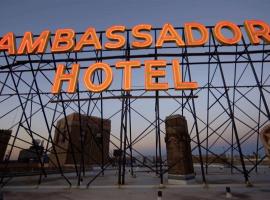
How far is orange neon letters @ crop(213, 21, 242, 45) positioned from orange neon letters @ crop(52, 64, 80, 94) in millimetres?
9496

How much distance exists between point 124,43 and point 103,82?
3336mm

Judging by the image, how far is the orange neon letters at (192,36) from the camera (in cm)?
1346

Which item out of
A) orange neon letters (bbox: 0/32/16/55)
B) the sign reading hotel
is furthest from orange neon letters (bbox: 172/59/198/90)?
orange neon letters (bbox: 0/32/16/55)

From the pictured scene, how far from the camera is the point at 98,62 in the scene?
13820 mm

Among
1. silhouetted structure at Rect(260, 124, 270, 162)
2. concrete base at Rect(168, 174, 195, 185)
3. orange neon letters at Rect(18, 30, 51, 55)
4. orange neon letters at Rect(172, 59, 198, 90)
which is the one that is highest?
orange neon letters at Rect(18, 30, 51, 55)

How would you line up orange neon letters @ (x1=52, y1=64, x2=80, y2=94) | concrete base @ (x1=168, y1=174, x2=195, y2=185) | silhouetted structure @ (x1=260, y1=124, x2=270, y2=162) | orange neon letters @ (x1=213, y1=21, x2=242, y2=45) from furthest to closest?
orange neon letters @ (x1=213, y1=21, x2=242, y2=45)
orange neon letters @ (x1=52, y1=64, x2=80, y2=94)
concrete base @ (x1=168, y1=174, x2=195, y2=185)
silhouetted structure @ (x1=260, y1=124, x2=270, y2=162)

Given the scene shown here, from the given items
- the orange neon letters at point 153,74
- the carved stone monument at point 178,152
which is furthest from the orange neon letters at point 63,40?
the carved stone monument at point 178,152

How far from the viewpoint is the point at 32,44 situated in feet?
45.9

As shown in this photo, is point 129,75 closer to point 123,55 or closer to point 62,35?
point 123,55

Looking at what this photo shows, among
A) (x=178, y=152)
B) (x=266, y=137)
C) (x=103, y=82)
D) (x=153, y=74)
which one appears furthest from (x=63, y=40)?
(x=266, y=137)

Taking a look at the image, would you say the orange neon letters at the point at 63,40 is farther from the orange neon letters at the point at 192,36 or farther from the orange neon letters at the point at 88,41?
the orange neon letters at the point at 192,36

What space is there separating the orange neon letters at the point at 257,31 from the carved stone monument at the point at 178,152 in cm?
730

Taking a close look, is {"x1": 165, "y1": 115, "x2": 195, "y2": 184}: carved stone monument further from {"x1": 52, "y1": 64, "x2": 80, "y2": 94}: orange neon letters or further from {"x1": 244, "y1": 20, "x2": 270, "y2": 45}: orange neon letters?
{"x1": 244, "y1": 20, "x2": 270, "y2": 45}: orange neon letters

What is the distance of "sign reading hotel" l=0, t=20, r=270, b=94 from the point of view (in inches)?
499
